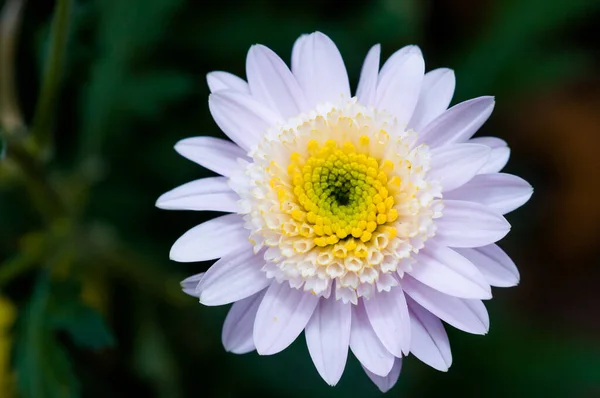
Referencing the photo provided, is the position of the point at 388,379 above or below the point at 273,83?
below

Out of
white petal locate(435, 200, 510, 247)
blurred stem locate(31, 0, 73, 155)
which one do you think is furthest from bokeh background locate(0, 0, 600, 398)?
white petal locate(435, 200, 510, 247)

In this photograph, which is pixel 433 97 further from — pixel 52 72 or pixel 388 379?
pixel 52 72

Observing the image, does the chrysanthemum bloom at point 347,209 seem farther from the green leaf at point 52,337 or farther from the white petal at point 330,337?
the green leaf at point 52,337

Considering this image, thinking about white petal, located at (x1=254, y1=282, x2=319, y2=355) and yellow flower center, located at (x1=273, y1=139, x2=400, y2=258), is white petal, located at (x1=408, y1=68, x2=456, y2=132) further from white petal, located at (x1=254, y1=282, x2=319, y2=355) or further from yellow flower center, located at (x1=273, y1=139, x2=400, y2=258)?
white petal, located at (x1=254, y1=282, x2=319, y2=355)

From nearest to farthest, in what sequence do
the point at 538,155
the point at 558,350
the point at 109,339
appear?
the point at 109,339 → the point at 558,350 → the point at 538,155

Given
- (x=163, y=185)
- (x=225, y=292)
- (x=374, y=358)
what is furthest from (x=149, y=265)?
(x=374, y=358)

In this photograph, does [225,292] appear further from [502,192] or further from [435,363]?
[502,192]

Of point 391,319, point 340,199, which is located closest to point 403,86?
point 340,199
